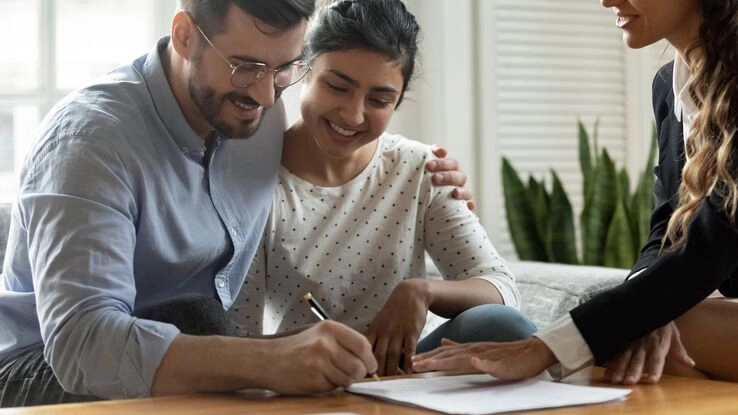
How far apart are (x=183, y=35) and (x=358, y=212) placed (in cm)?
52

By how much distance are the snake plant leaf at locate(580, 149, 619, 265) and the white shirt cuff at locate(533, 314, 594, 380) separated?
5.91 ft

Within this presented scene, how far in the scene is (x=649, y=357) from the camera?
1.48 meters

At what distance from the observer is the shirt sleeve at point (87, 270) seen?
1350 millimetres

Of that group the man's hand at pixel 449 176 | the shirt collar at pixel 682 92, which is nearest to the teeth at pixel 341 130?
the man's hand at pixel 449 176

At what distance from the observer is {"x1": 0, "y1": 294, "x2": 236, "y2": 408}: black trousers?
5.26 ft

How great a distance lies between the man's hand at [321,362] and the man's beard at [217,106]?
546 millimetres

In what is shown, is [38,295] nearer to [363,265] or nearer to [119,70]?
[119,70]

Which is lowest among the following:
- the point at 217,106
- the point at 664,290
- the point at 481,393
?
the point at 481,393

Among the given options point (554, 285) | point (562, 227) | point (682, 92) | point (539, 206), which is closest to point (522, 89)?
point (539, 206)

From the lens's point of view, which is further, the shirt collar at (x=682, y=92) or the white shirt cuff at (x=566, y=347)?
the shirt collar at (x=682, y=92)

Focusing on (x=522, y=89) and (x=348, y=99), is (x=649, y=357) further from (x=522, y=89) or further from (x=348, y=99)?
(x=522, y=89)

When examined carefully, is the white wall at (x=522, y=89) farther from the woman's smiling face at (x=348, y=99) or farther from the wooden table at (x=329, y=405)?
the wooden table at (x=329, y=405)

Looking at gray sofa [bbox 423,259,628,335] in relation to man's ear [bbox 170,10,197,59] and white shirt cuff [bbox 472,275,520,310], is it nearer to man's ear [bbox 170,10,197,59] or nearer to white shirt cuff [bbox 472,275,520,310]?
white shirt cuff [bbox 472,275,520,310]

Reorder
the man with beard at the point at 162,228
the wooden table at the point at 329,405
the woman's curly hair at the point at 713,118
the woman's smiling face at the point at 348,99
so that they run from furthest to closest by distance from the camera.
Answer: the woman's smiling face at the point at 348,99 → the woman's curly hair at the point at 713,118 → the man with beard at the point at 162,228 → the wooden table at the point at 329,405
